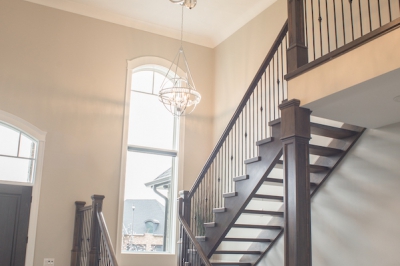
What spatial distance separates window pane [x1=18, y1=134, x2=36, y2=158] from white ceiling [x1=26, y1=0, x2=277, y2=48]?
88.6 inches

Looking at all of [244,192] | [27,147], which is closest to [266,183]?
[244,192]

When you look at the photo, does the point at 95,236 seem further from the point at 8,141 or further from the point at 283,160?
the point at 283,160

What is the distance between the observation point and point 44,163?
6609 mm

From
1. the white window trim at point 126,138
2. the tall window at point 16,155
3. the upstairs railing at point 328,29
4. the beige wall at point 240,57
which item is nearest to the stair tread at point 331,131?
the upstairs railing at point 328,29

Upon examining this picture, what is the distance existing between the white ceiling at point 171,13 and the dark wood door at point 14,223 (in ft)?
10.1

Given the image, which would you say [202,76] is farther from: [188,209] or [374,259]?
[374,259]

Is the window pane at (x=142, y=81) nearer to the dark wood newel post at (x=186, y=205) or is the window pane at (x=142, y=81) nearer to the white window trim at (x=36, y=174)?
the white window trim at (x=36, y=174)

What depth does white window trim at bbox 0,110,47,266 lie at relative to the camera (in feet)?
20.7

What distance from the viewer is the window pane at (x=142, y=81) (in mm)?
7863

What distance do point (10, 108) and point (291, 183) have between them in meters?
4.60

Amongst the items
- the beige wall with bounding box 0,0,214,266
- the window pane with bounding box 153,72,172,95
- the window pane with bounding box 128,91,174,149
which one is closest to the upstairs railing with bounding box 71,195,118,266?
the beige wall with bounding box 0,0,214,266

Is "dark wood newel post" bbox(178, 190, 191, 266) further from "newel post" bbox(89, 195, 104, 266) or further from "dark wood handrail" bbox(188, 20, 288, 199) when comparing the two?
"newel post" bbox(89, 195, 104, 266)

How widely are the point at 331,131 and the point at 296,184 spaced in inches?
45.0

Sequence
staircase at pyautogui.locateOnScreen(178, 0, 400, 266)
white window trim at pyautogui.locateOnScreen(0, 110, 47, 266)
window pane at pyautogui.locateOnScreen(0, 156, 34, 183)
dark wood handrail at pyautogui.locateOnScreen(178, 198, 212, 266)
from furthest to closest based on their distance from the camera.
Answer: window pane at pyautogui.locateOnScreen(0, 156, 34, 183), white window trim at pyautogui.locateOnScreen(0, 110, 47, 266), dark wood handrail at pyautogui.locateOnScreen(178, 198, 212, 266), staircase at pyautogui.locateOnScreen(178, 0, 400, 266)
